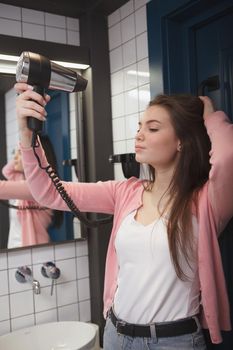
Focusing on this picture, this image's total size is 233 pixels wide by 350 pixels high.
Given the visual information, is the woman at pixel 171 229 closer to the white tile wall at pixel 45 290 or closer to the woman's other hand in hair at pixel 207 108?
the woman's other hand in hair at pixel 207 108

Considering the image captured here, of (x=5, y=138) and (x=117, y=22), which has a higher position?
(x=117, y=22)

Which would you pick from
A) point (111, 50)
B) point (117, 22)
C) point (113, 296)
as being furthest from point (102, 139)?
point (113, 296)

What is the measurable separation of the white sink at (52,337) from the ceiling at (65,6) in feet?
3.69

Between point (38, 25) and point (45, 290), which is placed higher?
point (38, 25)

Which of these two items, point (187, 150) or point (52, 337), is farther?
point (52, 337)

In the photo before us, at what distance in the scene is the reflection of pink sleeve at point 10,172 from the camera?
1.67 meters

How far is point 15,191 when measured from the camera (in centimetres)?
140

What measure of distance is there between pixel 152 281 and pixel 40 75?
0.67m

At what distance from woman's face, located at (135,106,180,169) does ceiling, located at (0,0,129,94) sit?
84cm

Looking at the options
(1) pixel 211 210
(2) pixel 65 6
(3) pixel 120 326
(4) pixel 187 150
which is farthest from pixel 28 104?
(2) pixel 65 6

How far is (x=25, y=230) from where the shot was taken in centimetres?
171

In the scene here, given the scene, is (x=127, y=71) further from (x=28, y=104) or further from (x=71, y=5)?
(x=28, y=104)

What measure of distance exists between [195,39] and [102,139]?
0.63 meters

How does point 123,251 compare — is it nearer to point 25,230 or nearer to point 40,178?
point 40,178
